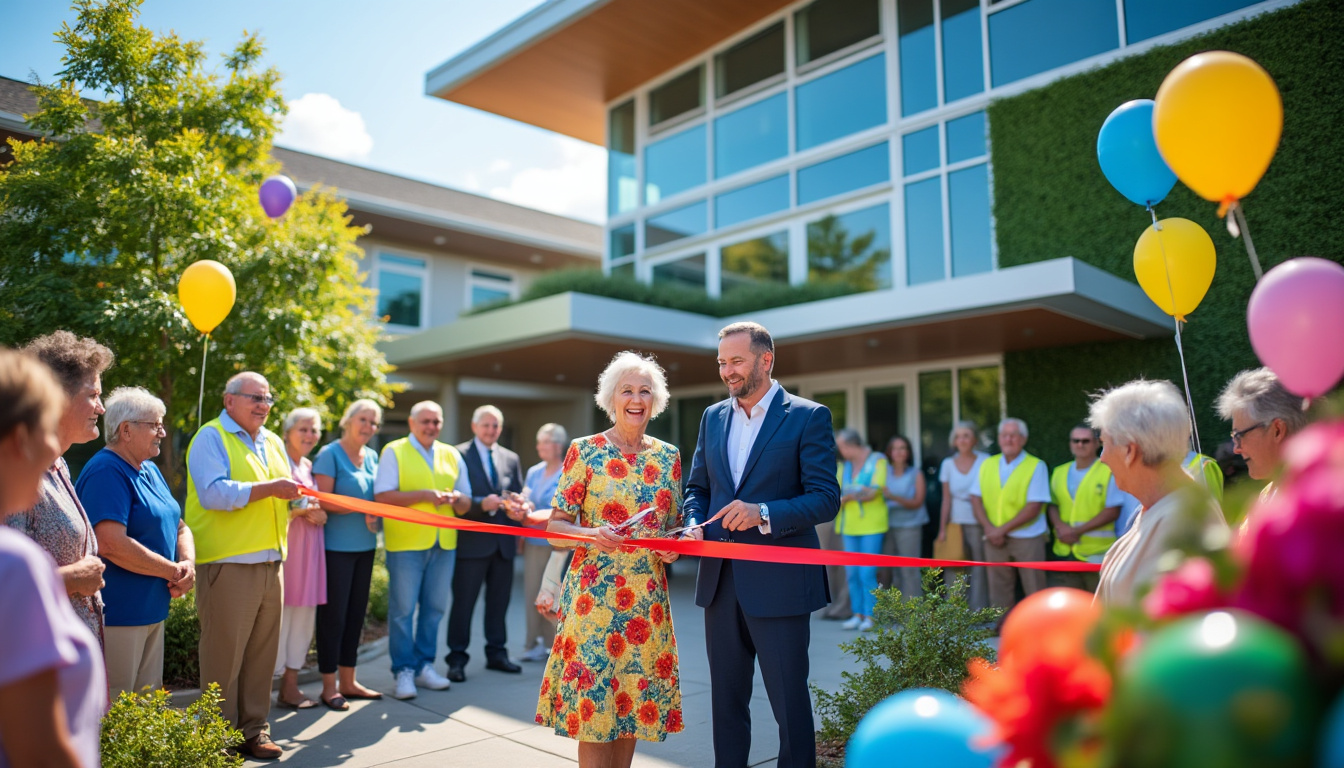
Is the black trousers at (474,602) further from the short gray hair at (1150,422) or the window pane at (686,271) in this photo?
the window pane at (686,271)

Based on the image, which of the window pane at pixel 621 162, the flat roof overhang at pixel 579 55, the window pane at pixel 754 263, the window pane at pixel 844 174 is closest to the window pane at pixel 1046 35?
the window pane at pixel 844 174

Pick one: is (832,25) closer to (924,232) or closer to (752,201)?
(752,201)

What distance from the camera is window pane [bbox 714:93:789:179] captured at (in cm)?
1364

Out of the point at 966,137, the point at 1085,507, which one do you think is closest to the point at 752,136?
the point at 966,137

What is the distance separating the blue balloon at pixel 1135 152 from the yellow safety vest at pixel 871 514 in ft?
17.3

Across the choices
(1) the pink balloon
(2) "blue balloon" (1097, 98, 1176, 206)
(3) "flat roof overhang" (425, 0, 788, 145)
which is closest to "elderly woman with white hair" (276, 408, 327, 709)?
(2) "blue balloon" (1097, 98, 1176, 206)

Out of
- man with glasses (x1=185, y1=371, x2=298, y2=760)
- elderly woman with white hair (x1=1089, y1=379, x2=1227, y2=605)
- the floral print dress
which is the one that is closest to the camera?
elderly woman with white hair (x1=1089, y1=379, x2=1227, y2=605)

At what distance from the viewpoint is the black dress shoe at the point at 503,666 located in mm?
6797

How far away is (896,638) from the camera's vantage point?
4297 mm

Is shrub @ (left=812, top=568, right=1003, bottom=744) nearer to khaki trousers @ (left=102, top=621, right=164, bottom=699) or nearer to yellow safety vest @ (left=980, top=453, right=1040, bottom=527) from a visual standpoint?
khaki trousers @ (left=102, top=621, right=164, bottom=699)

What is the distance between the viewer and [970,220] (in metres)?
11.5

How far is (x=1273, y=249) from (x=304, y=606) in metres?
10.6

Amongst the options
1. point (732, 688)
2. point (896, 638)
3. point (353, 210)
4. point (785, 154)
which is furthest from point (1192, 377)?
point (353, 210)

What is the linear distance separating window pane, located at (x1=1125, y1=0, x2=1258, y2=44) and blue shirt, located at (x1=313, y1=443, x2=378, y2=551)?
1034cm
